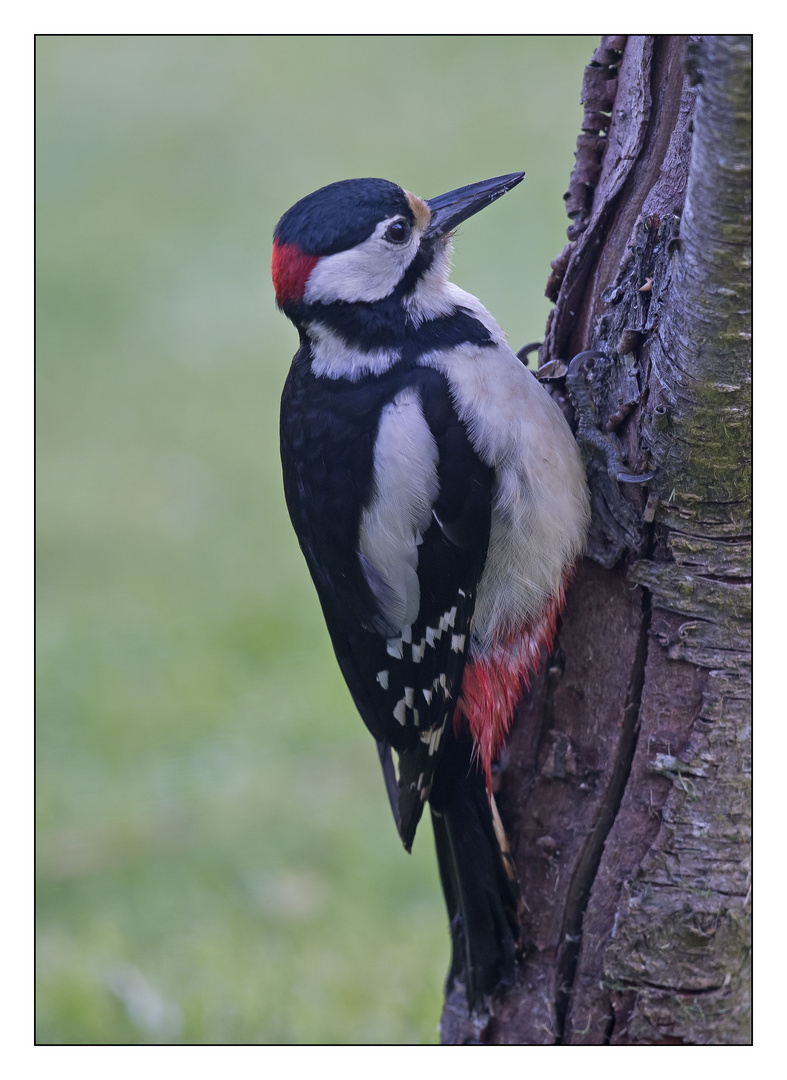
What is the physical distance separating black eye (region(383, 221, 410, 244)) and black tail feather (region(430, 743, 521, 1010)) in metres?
1.20

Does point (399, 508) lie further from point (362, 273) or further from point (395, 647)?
point (362, 273)

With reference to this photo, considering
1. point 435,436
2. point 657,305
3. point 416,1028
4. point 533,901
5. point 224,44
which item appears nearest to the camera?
point 657,305

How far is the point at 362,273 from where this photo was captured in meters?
2.25

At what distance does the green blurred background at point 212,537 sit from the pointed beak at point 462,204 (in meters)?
1.13

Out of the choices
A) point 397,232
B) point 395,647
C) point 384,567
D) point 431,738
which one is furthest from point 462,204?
point 431,738

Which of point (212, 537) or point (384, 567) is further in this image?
point (212, 537)

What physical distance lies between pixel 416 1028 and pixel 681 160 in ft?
7.82

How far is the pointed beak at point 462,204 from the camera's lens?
2297 mm

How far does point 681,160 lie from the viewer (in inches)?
75.9

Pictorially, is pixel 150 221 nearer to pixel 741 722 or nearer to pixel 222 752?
pixel 222 752

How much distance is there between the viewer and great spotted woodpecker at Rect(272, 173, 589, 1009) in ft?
7.03

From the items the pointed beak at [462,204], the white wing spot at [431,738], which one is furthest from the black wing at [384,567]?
the pointed beak at [462,204]

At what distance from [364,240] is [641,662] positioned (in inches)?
42.7

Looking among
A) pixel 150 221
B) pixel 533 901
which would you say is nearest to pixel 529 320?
pixel 150 221
